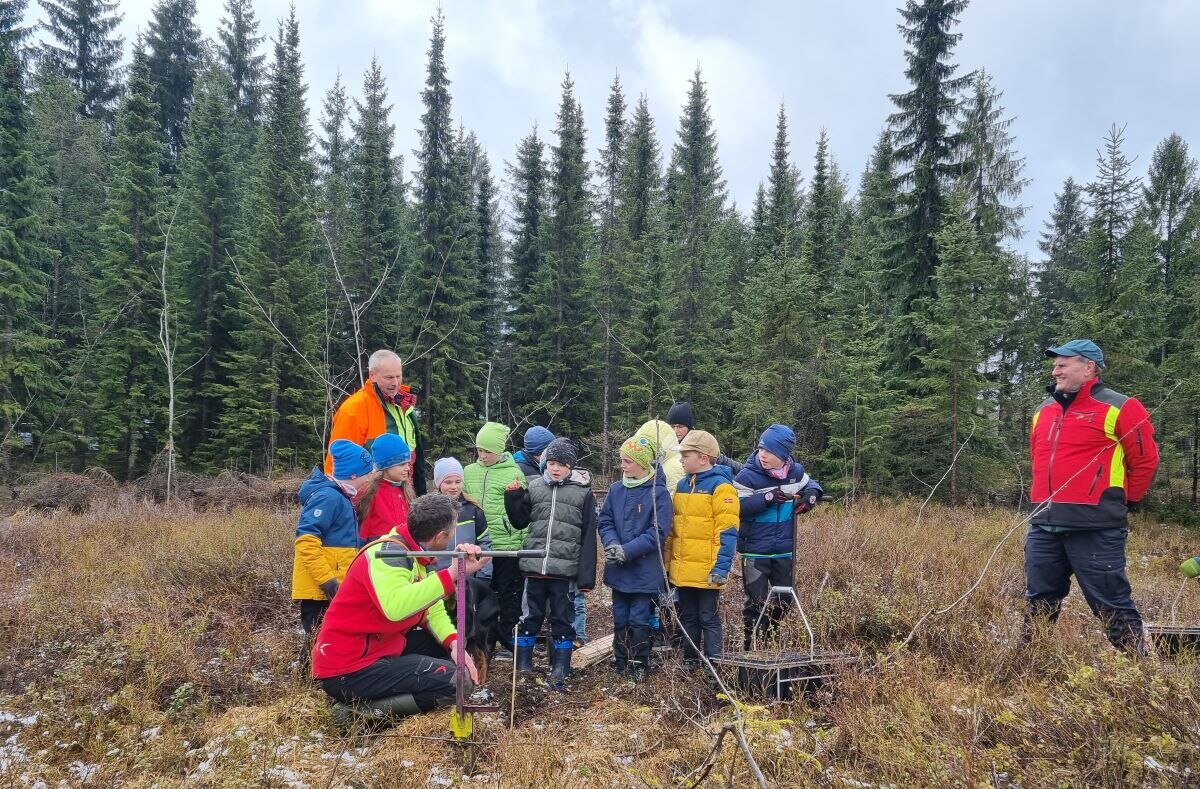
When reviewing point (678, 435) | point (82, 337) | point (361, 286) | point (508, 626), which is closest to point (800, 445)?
point (678, 435)

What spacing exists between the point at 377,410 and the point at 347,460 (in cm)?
61

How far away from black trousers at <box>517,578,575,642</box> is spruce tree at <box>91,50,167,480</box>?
20.5 meters

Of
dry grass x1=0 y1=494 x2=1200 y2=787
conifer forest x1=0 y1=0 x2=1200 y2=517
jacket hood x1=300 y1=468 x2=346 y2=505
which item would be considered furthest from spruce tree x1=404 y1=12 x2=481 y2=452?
jacket hood x1=300 y1=468 x2=346 y2=505

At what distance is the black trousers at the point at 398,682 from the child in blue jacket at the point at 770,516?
2.38m

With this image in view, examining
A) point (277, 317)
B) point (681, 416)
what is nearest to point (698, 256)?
point (277, 317)

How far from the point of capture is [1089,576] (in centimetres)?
405

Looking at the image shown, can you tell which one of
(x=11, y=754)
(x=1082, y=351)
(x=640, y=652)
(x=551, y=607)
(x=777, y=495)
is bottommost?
(x=11, y=754)

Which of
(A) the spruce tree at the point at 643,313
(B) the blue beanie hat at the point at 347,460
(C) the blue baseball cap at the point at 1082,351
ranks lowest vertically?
(B) the blue beanie hat at the point at 347,460

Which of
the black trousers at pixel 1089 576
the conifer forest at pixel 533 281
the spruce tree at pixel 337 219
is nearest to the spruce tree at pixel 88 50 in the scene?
the conifer forest at pixel 533 281

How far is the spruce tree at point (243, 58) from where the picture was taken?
31094 mm

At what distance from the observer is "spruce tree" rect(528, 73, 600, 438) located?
81.6 ft

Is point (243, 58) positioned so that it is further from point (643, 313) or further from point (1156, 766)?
point (1156, 766)

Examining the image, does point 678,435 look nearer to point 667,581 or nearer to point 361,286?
point 667,581

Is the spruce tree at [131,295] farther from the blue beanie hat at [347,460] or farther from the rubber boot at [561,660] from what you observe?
the rubber boot at [561,660]
